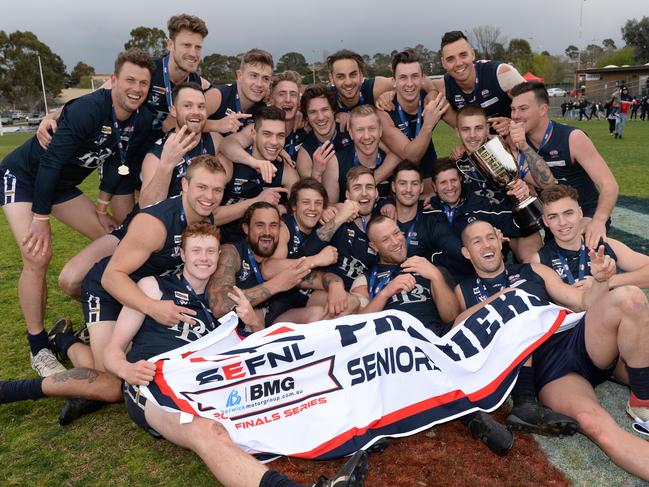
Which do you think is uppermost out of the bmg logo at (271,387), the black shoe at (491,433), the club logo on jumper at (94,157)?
the club logo on jumper at (94,157)

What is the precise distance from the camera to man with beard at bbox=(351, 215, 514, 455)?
13.1 ft

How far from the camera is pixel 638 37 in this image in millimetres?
75000

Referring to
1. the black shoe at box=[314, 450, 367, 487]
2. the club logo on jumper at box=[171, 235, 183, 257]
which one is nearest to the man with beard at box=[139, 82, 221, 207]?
the club logo on jumper at box=[171, 235, 183, 257]

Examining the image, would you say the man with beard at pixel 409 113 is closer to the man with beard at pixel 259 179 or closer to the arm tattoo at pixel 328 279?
the man with beard at pixel 259 179

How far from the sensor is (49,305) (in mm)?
5703

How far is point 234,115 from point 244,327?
202 cm

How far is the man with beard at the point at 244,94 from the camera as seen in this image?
16.1ft

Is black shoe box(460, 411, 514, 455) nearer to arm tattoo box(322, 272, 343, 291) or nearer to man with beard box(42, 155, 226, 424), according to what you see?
arm tattoo box(322, 272, 343, 291)

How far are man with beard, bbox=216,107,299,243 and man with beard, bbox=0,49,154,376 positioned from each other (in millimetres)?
938

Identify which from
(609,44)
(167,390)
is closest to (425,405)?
(167,390)

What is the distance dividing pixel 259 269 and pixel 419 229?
1.41m

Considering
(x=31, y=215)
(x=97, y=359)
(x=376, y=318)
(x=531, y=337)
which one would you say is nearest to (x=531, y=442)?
(x=531, y=337)

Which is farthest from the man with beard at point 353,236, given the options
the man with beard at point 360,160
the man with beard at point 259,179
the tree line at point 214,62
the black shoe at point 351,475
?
the tree line at point 214,62

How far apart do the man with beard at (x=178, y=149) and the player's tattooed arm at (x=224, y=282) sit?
733 millimetres
